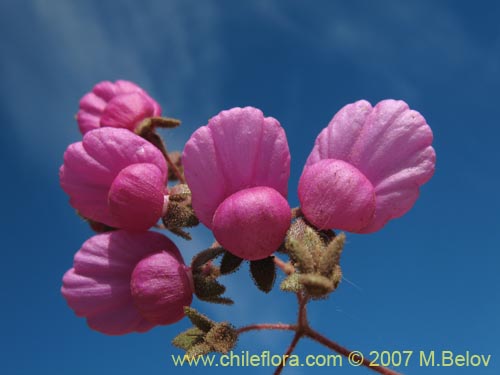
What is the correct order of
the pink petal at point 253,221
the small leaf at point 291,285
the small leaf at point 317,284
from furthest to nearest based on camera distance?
the pink petal at point 253,221, the small leaf at point 291,285, the small leaf at point 317,284

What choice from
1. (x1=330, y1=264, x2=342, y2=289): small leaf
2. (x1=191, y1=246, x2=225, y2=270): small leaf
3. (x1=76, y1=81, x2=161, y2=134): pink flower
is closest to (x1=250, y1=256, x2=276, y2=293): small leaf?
(x1=191, y1=246, x2=225, y2=270): small leaf

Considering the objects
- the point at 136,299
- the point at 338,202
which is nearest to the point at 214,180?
the point at 338,202

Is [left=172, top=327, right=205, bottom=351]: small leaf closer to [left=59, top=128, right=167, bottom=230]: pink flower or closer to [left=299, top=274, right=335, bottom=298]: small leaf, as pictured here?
[left=59, top=128, right=167, bottom=230]: pink flower

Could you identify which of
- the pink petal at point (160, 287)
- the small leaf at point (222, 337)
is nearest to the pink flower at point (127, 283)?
the pink petal at point (160, 287)

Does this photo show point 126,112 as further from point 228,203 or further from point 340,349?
point 340,349

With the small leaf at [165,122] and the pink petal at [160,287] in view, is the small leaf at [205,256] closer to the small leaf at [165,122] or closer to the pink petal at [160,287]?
the pink petal at [160,287]

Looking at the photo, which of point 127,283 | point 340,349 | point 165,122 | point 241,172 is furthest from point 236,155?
point 165,122
